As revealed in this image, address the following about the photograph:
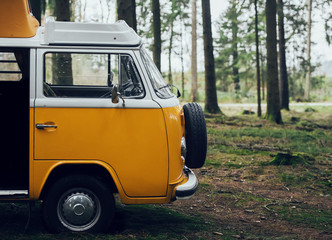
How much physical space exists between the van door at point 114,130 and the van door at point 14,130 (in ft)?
1.99

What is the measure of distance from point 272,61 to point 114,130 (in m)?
14.1

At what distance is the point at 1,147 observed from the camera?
538 cm

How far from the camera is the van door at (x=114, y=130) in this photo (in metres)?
4.85

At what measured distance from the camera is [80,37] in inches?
199

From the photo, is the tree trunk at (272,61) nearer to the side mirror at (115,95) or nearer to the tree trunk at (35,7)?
the tree trunk at (35,7)

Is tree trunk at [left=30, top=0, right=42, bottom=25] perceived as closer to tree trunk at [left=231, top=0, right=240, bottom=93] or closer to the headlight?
the headlight

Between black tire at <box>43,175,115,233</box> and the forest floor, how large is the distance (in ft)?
0.50

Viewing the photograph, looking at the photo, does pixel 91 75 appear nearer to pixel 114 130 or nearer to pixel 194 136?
pixel 114 130

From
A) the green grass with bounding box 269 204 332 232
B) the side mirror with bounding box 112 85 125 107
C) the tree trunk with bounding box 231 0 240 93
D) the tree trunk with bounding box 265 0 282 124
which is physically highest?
the tree trunk with bounding box 231 0 240 93

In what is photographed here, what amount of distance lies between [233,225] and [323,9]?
22618mm

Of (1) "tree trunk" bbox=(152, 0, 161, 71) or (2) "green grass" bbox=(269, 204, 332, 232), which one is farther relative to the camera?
(1) "tree trunk" bbox=(152, 0, 161, 71)

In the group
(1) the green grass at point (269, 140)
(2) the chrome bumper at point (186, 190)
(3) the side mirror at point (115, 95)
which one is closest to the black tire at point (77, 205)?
(2) the chrome bumper at point (186, 190)

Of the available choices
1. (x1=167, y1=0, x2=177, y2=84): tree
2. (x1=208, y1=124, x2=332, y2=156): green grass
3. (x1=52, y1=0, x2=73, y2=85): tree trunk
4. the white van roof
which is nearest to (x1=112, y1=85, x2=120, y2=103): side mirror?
the white van roof

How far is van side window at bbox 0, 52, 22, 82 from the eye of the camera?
559 cm
